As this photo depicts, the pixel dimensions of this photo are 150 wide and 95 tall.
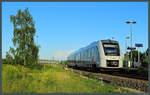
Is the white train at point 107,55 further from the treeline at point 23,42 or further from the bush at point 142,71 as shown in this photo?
the treeline at point 23,42

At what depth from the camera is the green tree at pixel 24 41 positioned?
573 inches

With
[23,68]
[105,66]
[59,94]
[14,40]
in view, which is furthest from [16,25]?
[59,94]

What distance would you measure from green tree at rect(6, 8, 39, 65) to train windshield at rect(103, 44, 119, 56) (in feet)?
17.5

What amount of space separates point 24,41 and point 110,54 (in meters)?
6.60

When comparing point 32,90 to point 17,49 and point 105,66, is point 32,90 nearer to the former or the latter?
point 17,49

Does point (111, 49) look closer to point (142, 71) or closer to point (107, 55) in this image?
point (107, 55)

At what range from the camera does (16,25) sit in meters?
16.8

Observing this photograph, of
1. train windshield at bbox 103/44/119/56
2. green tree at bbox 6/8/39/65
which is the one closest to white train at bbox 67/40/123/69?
train windshield at bbox 103/44/119/56

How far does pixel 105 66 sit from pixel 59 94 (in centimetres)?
971

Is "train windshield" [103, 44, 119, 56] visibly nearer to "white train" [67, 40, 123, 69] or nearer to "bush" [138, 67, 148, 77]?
"white train" [67, 40, 123, 69]

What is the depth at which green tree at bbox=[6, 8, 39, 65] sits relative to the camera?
1457 centimetres

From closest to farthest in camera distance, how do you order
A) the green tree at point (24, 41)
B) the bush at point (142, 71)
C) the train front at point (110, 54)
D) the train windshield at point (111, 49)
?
the green tree at point (24, 41) < the train front at point (110, 54) < the train windshield at point (111, 49) < the bush at point (142, 71)

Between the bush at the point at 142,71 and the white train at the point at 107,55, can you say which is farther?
the bush at the point at 142,71

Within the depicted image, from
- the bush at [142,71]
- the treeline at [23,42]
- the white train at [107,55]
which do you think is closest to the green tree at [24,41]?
the treeline at [23,42]
